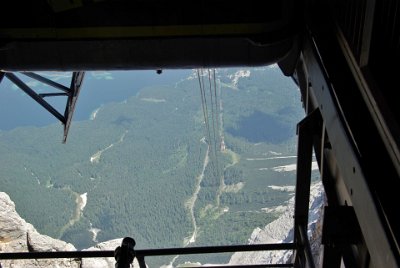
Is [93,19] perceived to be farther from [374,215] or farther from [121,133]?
[121,133]

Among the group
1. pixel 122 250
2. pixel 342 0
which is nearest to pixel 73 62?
pixel 122 250

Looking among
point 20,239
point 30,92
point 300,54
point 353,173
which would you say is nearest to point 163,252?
point 353,173

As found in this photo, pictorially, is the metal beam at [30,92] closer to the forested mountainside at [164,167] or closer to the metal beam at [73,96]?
the metal beam at [73,96]

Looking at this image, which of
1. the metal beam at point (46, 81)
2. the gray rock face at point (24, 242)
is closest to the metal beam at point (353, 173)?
the metal beam at point (46, 81)

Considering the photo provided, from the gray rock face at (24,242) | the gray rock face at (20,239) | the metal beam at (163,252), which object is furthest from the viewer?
the gray rock face at (20,239)

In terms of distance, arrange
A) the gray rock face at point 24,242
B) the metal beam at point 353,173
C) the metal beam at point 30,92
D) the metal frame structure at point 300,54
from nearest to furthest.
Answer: the metal beam at point 353,173 < the metal frame structure at point 300,54 < the metal beam at point 30,92 < the gray rock face at point 24,242

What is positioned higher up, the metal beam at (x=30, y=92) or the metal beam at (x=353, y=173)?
the metal beam at (x=30, y=92)

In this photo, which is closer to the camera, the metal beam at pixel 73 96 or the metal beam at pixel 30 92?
the metal beam at pixel 30 92

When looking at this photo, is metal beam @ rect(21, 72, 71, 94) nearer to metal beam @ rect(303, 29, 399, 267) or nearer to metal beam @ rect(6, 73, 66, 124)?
metal beam @ rect(6, 73, 66, 124)

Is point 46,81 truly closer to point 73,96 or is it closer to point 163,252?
point 73,96
